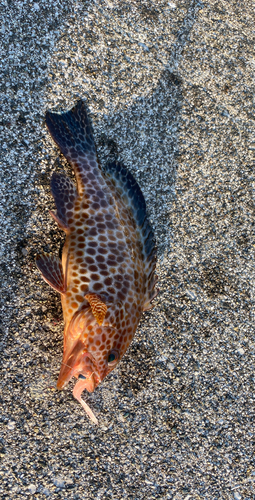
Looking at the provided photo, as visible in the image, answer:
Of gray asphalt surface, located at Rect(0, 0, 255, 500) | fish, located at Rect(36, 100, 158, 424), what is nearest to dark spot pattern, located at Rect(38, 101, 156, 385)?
fish, located at Rect(36, 100, 158, 424)

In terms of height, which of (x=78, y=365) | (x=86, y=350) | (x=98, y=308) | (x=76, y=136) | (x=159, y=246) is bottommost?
(x=78, y=365)

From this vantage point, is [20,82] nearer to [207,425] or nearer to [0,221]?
[0,221]

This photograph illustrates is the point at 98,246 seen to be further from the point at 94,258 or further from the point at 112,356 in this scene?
the point at 112,356

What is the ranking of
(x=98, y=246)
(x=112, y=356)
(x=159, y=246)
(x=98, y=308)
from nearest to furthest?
(x=98, y=308) < (x=112, y=356) < (x=98, y=246) < (x=159, y=246)

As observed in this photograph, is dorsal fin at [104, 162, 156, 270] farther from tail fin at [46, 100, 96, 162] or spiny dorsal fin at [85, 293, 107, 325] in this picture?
spiny dorsal fin at [85, 293, 107, 325]

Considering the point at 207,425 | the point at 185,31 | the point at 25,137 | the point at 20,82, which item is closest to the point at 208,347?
the point at 207,425

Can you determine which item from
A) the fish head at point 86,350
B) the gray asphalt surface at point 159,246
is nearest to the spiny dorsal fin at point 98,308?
the fish head at point 86,350

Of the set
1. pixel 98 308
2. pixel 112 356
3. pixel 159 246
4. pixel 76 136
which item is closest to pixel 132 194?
pixel 159 246

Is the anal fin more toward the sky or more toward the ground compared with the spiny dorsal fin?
more toward the ground
